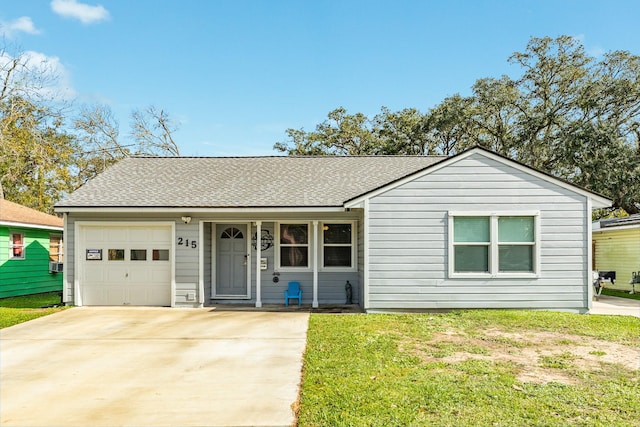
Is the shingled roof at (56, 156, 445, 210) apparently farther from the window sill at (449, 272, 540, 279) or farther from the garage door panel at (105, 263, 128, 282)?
the window sill at (449, 272, 540, 279)

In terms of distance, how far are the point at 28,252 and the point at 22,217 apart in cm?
117

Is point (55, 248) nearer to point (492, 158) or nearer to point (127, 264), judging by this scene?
point (127, 264)

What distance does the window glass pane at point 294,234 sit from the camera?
11477 millimetres

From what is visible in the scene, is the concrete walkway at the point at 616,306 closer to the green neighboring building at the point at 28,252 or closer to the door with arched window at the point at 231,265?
the door with arched window at the point at 231,265

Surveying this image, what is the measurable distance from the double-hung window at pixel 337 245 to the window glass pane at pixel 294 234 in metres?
0.50

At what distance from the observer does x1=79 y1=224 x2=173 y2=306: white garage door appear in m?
11.0

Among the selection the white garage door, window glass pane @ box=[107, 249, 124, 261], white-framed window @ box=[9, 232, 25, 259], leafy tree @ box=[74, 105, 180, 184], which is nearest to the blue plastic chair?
the white garage door

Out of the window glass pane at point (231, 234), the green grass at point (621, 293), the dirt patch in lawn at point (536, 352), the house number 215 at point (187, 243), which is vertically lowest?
the green grass at point (621, 293)

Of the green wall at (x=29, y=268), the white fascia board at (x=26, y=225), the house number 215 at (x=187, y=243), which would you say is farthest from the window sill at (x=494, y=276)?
the green wall at (x=29, y=268)

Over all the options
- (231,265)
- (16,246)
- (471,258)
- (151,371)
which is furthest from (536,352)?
(16,246)

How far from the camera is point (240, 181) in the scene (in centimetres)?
1235

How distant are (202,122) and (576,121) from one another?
20397 mm

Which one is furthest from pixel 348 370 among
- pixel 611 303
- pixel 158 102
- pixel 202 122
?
pixel 158 102

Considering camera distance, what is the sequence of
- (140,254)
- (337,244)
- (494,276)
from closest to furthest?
(494,276), (140,254), (337,244)
